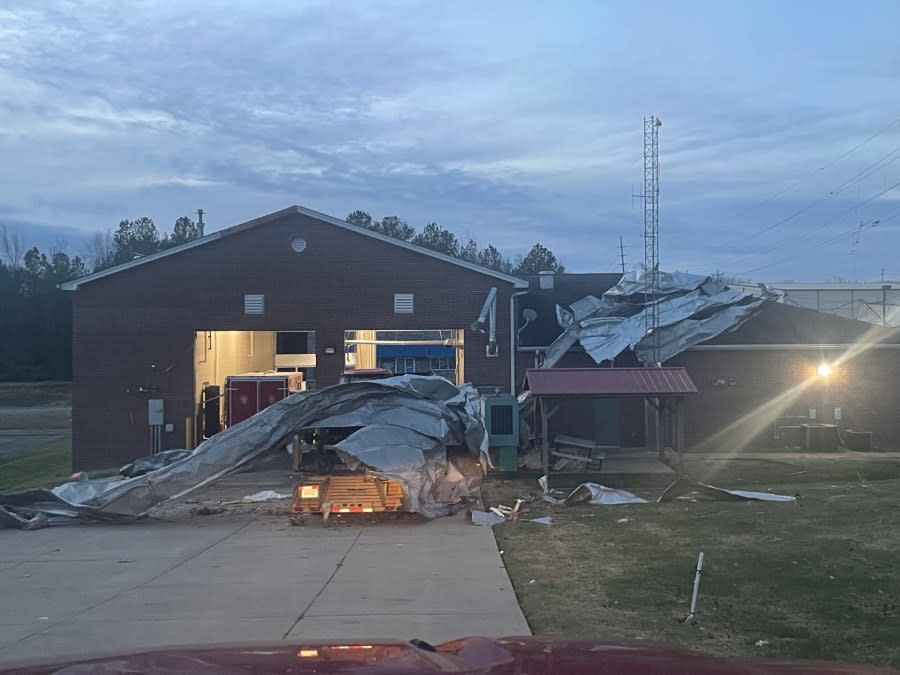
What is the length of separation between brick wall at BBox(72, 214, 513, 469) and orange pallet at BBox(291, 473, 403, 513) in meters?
11.6

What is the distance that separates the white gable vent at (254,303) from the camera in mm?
29312

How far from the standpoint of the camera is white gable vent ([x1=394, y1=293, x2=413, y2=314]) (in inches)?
1152

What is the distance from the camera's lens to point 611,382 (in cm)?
2119

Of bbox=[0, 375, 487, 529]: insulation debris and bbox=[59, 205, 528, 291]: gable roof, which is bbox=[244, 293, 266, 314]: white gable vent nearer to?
bbox=[59, 205, 528, 291]: gable roof

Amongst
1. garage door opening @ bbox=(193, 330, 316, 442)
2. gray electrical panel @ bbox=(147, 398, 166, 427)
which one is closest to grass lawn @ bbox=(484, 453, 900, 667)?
garage door opening @ bbox=(193, 330, 316, 442)

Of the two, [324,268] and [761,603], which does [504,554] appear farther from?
[324,268]

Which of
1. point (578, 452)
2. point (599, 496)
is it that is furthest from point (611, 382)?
point (599, 496)

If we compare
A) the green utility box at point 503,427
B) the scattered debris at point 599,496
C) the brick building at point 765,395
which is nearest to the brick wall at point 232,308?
the brick building at point 765,395

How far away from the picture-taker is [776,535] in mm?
13641

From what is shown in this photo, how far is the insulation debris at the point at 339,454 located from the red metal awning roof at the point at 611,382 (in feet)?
6.48

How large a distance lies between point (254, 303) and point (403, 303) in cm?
478

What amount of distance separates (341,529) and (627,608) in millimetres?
7882

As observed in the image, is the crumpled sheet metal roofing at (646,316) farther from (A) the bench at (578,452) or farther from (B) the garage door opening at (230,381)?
(B) the garage door opening at (230,381)

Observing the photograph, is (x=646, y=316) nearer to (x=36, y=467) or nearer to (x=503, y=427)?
(x=503, y=427)
